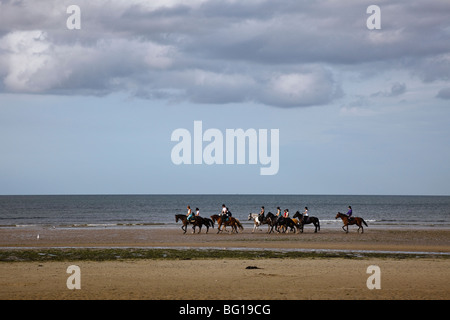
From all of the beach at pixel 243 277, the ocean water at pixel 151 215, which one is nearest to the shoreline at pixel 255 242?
the beach at pixel 243 277

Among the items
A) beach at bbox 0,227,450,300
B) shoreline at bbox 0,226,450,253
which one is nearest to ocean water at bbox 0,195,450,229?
shoreline at bbox 0,226,450,253

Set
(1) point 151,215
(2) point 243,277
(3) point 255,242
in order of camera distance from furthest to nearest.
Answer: (1) point 151,215 < (3) point 255,242 < (2) point 243,277

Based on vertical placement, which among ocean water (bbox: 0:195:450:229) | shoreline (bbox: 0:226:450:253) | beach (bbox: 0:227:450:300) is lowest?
ocean water (bbox: 0:195:450:229)

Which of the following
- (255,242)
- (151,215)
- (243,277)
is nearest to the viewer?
(243,277)

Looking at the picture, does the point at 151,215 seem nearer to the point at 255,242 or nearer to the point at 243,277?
the point at 255,242

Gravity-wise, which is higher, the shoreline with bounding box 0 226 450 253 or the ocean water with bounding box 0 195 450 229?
the shoreline with bounding box 0 226 450 253

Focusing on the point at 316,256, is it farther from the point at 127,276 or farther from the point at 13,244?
the point at 13,244

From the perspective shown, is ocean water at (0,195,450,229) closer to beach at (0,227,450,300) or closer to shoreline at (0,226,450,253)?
shoreline at (0,226,450,253)

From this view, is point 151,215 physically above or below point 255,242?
below

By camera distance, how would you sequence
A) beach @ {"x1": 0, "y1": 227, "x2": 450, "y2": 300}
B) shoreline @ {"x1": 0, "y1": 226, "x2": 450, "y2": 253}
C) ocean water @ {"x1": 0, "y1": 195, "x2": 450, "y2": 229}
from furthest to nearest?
1. ocean water @ {"x1": 0, "y1": 195, "x2": 450, "y2": 229}
2. shoreline @ {"x1": 0, "y1": 226, "x2": 450, "y2": 253}
3. beach @ {"x1": 0, "y1": 227, "x2": 450, "y2": 300}

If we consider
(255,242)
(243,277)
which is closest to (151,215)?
(255,242)

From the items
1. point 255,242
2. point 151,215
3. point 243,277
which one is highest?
point 243,277

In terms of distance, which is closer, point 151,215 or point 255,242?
point 255,242
